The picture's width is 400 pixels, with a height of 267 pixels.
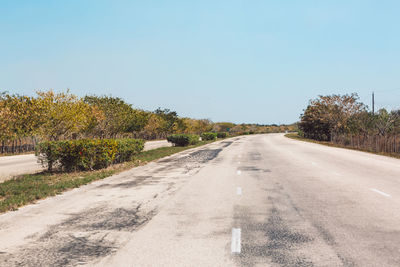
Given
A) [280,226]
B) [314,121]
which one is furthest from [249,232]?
[314,121]

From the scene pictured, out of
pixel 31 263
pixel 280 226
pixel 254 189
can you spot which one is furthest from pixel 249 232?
pixel 254 189

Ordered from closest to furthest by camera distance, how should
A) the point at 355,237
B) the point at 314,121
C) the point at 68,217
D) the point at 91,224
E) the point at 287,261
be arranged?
the point at 287,261 → the point at 355,237 → the point at 91,224 → the point at 68,217 → the point at 314,121

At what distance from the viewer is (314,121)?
63.2 m

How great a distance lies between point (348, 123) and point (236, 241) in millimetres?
57020

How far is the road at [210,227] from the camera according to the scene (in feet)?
15.3

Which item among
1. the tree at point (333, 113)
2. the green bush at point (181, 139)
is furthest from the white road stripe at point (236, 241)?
the tree at point (333, 113)

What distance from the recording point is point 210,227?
6238 millimetres

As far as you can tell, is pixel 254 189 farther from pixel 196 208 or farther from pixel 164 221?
pixel 164 221

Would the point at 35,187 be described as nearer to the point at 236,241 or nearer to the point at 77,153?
the point at 77,153

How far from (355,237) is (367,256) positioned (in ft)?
2.95

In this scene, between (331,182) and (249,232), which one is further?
(331,182)

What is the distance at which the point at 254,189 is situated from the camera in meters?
10.6

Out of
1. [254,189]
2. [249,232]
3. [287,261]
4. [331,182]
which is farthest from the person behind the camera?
[331,182]

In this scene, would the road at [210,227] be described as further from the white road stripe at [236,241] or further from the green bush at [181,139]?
the green bush at [181,139]
